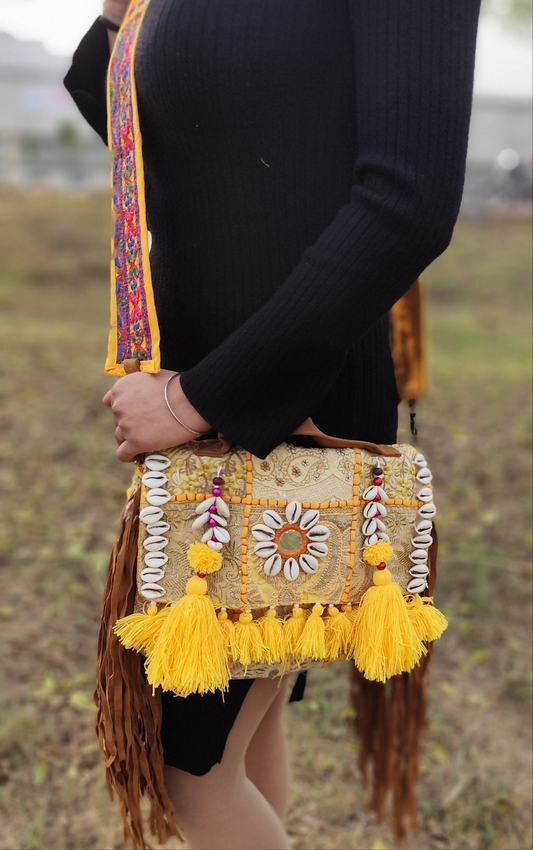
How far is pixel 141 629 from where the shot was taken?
39.4 inches

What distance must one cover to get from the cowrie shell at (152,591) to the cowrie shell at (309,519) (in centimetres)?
21

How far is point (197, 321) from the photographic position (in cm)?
107

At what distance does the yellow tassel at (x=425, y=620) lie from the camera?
42.6 inches

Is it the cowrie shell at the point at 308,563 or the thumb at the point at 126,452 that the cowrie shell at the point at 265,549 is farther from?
the thumb at the point at 126,452

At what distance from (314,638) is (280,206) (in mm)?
602

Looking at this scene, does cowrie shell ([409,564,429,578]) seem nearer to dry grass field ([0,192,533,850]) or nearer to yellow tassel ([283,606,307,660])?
yellow tassel ([283,606,307,660])

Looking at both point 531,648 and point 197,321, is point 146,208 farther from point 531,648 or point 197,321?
point 531,648

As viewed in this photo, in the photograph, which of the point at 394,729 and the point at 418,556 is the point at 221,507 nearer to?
the point at 418,556

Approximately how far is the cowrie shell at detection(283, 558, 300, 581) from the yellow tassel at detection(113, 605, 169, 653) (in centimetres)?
17

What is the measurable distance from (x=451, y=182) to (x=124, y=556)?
67 centimetres

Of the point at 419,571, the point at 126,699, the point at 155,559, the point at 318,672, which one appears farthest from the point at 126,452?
the point at 318,672

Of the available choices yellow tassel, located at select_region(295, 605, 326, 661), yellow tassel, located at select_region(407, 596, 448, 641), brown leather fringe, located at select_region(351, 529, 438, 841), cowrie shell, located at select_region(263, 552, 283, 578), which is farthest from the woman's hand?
brown leather fringe, located at select_region(351, 529, 438, 841)

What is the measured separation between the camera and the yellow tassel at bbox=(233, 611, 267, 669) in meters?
1.00

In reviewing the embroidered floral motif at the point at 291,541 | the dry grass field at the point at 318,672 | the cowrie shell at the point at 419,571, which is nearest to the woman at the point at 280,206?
the embroidered floral motif at the point at 291,541
